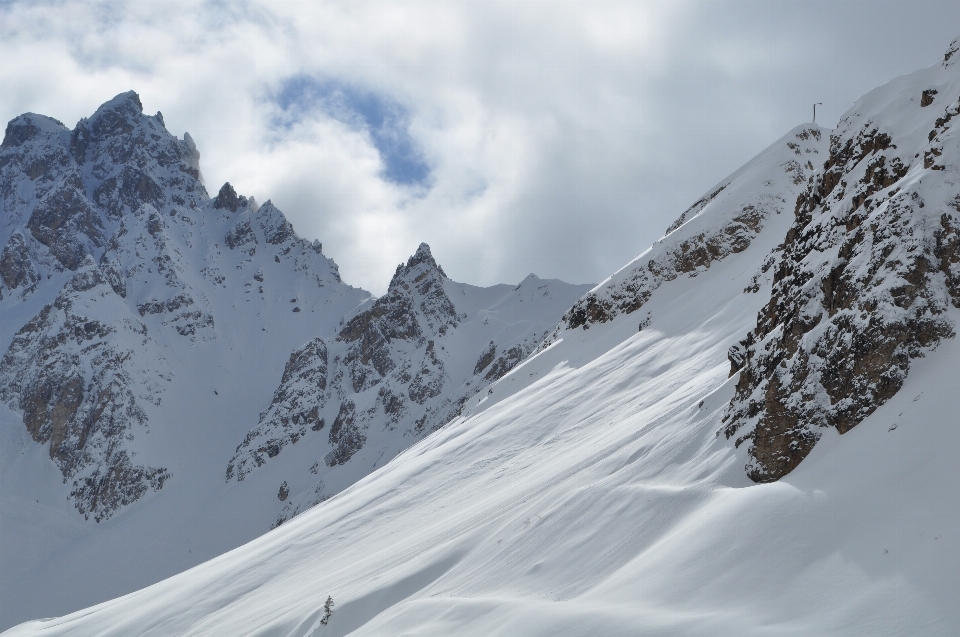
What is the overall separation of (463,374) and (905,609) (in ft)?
372

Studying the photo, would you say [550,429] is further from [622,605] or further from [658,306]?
[622,605]

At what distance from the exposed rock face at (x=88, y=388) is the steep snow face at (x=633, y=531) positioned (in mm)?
87540

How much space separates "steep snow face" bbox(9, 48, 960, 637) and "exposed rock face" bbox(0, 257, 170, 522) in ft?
287

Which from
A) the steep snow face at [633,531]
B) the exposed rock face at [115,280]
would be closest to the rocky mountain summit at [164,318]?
the exposed rock face at [115,280]

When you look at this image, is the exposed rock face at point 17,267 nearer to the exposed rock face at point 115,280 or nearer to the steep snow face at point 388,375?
the exposed rock face at point 115,280

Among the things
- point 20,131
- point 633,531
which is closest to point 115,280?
point 20,131

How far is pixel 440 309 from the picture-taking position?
140000 mm

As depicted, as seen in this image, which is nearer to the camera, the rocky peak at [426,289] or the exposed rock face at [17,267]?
the rocky peak at [426,289]

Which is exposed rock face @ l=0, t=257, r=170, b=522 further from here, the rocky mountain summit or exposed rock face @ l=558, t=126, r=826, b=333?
exposed rock face @ l=558, t=126, r=826, b=333

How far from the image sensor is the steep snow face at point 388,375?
346 feet

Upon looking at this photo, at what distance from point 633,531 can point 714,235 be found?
3185 centimetres

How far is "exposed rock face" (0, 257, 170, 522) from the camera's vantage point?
112688 mm

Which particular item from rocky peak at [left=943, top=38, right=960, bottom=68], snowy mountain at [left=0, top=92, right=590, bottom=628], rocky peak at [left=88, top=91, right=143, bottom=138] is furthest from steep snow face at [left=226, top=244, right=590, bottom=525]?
rocky peak at [left=88, top=91, right=143, bottom=138]

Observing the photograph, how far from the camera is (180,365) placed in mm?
139250
